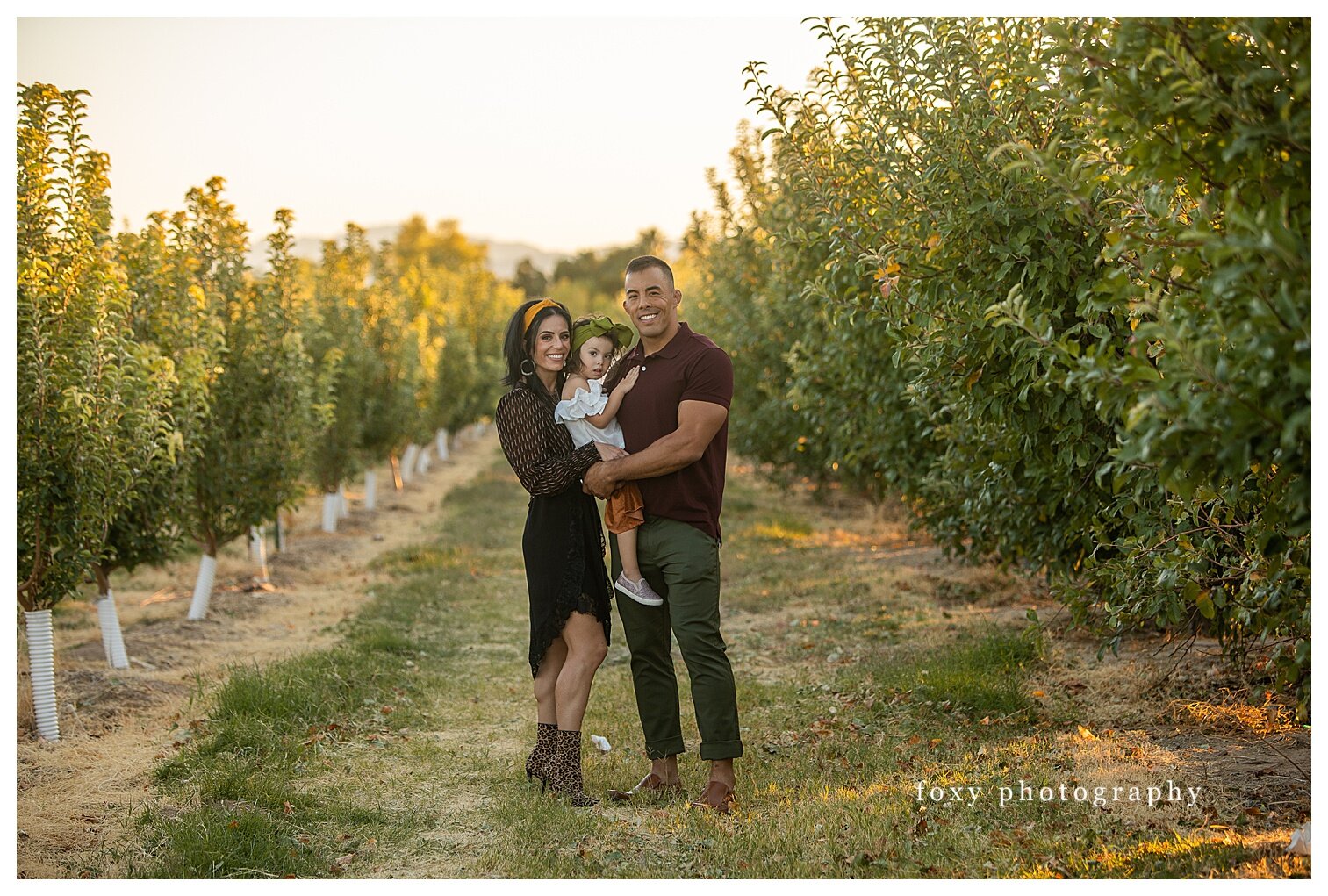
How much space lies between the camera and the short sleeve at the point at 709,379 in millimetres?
4910

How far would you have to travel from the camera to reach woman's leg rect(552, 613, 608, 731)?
17.1ft

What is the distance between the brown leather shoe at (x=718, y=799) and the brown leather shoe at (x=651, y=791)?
20 cm

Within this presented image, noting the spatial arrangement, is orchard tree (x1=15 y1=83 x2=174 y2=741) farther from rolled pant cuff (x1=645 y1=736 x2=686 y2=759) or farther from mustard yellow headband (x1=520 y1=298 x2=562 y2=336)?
rolled pant cuff (x1=645 y1=736 x2=686 y2=759)

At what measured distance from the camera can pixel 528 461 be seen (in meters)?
5.15

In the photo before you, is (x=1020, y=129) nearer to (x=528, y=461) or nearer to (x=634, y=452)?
(x=634, y=452)

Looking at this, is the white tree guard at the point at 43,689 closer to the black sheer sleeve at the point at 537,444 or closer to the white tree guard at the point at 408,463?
the black sheer sleeve at the point at 537,444

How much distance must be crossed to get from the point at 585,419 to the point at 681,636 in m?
1.06

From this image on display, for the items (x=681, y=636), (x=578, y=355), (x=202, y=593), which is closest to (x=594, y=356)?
(x=578, y=355)

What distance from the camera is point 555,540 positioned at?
5.26m

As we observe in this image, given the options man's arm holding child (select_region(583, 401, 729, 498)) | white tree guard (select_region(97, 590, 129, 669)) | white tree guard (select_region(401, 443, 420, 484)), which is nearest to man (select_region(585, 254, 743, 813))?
man's arm holding child (select_region(583, 401, 729, 498))

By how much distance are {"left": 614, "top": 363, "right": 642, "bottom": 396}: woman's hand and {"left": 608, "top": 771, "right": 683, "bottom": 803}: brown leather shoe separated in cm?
178

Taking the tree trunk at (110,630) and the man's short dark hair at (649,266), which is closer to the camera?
the man's short dark hair at (649,266)

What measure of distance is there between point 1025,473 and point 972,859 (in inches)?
92.6

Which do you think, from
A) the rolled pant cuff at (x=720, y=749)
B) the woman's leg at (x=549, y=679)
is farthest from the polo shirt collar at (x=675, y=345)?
the rolled pant cuff at (x=720, y=749)
